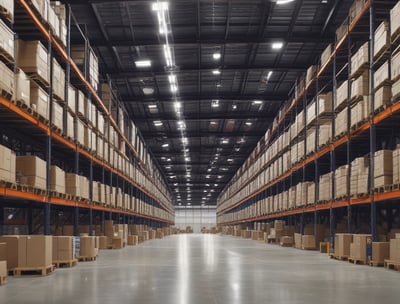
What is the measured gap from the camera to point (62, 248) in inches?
445

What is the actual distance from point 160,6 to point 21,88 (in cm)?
646

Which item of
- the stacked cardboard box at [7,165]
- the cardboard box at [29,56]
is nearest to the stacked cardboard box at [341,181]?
the cardboard box at [29,56]

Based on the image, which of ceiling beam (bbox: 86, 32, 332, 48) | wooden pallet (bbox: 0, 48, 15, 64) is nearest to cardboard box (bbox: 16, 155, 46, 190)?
wooden pallet (bbox: 0, 48, 15, 64)

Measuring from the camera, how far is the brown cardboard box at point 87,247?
1337cm

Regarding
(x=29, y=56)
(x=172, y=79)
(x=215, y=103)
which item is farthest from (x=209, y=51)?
(x=29, y=56)

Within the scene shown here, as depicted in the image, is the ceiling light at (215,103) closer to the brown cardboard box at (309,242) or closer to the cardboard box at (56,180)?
the brown cardboard box at (309,242)

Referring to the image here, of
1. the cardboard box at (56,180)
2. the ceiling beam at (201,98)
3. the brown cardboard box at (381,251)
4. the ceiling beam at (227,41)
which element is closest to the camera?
the brown cardboard box at (381,251)

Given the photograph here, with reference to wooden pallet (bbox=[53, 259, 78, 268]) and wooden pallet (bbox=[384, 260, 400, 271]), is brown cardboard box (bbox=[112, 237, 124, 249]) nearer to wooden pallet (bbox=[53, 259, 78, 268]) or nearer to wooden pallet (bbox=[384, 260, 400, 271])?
wooden pallet (bbox=[53, 259, 78, 268])

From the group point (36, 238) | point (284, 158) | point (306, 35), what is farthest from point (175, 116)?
point (36, 238)

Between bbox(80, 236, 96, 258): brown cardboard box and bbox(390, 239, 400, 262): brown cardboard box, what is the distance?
7176 millimetres

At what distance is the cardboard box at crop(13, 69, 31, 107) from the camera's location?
362 inches

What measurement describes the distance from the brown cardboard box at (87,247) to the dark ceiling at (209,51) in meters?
6.24

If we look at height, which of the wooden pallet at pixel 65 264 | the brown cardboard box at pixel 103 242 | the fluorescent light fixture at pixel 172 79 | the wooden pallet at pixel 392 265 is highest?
the fluorescent light fixture at pixel 172 79

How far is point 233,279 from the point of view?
866cm
